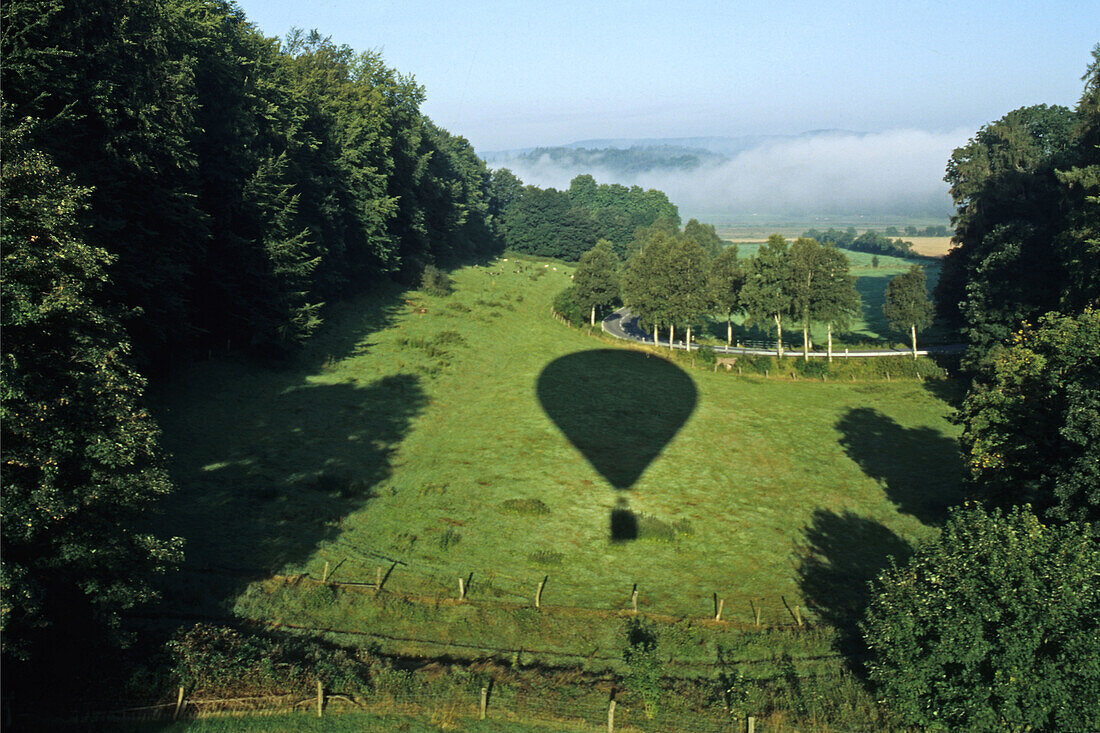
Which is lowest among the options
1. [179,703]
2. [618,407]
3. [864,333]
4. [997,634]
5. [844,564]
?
[844,564]

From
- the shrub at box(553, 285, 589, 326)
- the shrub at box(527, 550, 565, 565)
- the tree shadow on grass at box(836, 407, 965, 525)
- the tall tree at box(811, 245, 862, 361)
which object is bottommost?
the tree shadow on grass at box(836, 407, 965, 525)

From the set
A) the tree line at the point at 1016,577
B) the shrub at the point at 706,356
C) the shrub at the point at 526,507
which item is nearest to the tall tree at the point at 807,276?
the shrub at the point at 706,356

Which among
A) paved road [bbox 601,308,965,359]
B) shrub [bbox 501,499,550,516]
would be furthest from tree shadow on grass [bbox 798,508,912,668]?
paved road [bbox 601,308,965,359]

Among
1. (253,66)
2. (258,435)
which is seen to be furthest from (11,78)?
(253,66)

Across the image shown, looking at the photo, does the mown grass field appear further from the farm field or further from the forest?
the farm field

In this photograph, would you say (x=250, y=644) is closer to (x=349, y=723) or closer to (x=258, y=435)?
(x=349, y=723)

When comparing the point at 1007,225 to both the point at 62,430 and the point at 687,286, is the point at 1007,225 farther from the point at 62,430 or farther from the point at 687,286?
the point at 62,430

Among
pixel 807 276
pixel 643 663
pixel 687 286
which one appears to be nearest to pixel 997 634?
pixel 643 663
